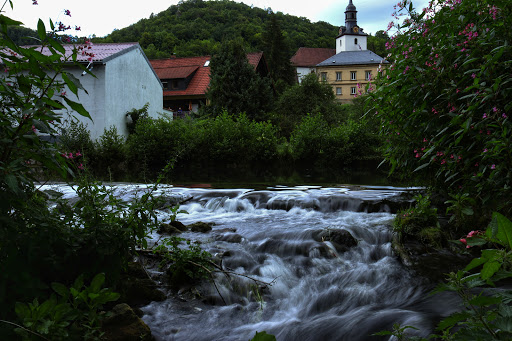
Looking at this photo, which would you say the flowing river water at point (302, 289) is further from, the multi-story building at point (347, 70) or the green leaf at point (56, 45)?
the multi-story building at point (347, 70)

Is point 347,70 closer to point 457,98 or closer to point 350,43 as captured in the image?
point 350,43

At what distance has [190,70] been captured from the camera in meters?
42.4

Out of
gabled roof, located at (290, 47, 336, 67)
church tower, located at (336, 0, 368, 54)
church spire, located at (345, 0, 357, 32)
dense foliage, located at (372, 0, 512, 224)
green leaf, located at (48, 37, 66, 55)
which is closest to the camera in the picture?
green leaf, located at (48, 37, 66, 55)

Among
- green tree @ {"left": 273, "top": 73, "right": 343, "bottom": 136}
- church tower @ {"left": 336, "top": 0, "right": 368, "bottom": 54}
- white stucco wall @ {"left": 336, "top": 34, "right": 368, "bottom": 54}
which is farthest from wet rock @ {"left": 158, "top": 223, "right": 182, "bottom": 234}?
white stucco wall @ {"left": 336, "top": 34, "right": 368, "bottom": 54}

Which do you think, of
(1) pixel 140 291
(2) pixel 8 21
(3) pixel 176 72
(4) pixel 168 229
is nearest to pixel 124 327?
(1) pixel 140 291

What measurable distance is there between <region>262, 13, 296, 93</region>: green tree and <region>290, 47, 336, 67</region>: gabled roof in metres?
24.8

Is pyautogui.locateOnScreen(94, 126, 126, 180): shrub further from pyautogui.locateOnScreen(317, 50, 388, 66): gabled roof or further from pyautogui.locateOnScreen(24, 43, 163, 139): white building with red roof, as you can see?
pyautogui.locateOnScreen(317, 50, 388, 66): gabled roof

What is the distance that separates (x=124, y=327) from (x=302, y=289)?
221 centimetres

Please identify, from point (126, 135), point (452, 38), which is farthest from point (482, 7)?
point (126, 135)

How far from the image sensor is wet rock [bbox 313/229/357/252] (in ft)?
19.1

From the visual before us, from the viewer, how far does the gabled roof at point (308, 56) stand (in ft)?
268

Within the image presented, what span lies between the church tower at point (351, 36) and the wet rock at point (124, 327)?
9042 centimetres

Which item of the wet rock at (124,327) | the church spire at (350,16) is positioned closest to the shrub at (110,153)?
the wet rock at (124,327)

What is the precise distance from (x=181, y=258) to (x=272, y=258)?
1.59 m
